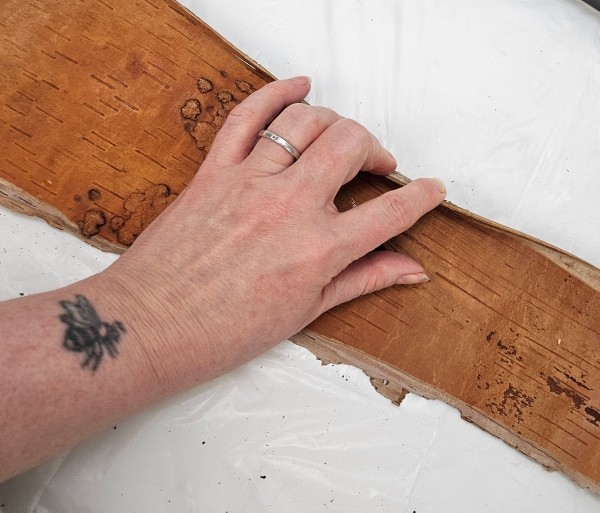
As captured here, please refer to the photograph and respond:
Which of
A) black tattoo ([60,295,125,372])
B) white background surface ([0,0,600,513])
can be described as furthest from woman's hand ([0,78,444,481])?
white background surface ([0,0,600,513])

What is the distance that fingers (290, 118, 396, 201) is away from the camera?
903mm

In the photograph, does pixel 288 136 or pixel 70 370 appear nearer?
pixel 70 370

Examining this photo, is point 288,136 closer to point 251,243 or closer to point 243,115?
point 243,115

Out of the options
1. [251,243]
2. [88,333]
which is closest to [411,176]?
[251,243]

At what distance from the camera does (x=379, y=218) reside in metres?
A: 0.92

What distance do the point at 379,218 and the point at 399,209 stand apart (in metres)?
0.05

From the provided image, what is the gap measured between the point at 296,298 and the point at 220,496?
0.52 meters

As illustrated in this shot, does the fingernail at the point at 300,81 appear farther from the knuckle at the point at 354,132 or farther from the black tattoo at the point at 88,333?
the black tattoo at the point at 88,333

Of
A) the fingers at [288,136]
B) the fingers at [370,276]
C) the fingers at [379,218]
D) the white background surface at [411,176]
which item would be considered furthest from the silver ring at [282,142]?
the white background surface at [411,176]

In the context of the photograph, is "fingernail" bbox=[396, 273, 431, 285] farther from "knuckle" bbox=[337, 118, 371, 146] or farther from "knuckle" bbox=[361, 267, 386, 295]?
"knuckle" bbox=[337, 118, 371, 146]

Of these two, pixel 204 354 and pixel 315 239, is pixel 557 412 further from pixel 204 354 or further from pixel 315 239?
pixel 204 354

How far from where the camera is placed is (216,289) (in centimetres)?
87

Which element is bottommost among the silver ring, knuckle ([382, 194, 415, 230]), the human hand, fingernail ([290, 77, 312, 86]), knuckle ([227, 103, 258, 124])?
the human hand

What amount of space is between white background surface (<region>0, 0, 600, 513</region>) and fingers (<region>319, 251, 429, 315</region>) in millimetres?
236
